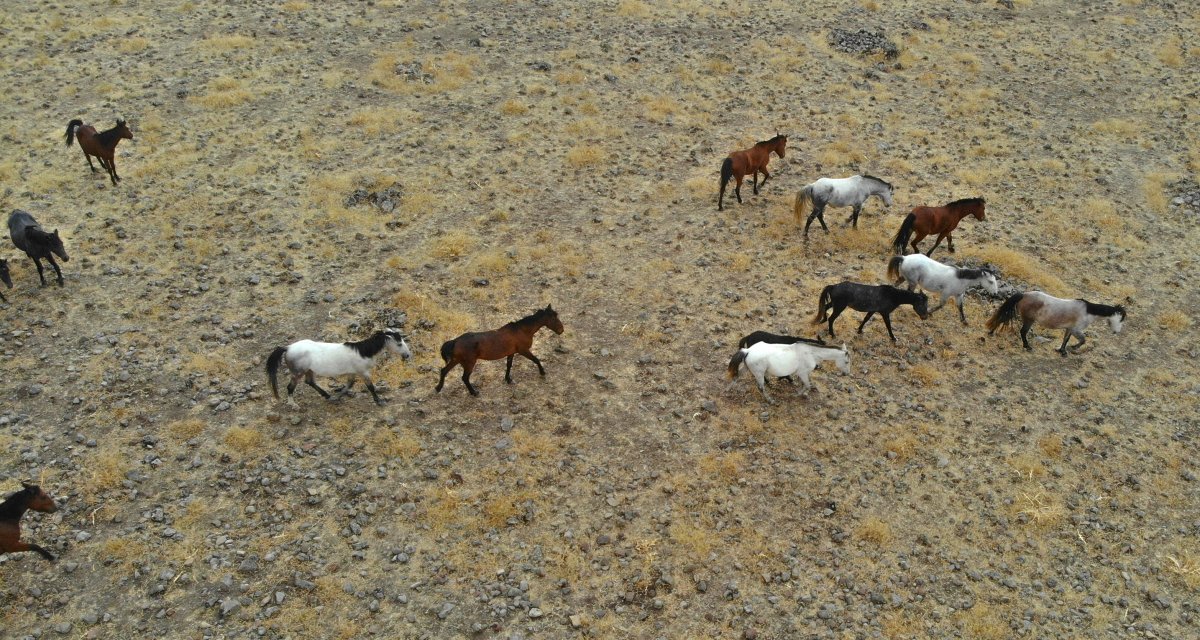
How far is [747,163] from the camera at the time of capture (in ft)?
52.1

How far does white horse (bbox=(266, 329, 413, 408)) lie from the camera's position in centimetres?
1059

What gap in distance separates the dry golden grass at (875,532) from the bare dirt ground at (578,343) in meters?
0.03

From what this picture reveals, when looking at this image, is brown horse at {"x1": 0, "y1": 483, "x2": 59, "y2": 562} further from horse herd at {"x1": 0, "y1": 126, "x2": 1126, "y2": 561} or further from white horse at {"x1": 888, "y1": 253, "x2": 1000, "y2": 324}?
white horse at {"x1": 888, "y1": 253, "x2": 1000, "y2": 324}

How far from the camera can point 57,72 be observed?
65.5ft

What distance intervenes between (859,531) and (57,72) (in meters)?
23.2

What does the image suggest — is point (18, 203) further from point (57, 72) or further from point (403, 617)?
point (403, 617)

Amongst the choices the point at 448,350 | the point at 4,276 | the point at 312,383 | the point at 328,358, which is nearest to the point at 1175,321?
the point at 448,350

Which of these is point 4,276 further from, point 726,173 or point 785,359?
point 726,173

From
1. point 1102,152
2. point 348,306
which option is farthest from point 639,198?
point 1102,152

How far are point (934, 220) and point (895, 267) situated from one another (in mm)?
1590

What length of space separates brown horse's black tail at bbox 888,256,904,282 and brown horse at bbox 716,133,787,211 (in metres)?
3.88

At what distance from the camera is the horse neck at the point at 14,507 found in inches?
325

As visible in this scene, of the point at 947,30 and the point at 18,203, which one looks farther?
the point at 947,30

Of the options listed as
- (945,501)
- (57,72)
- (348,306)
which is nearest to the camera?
(945,501)
